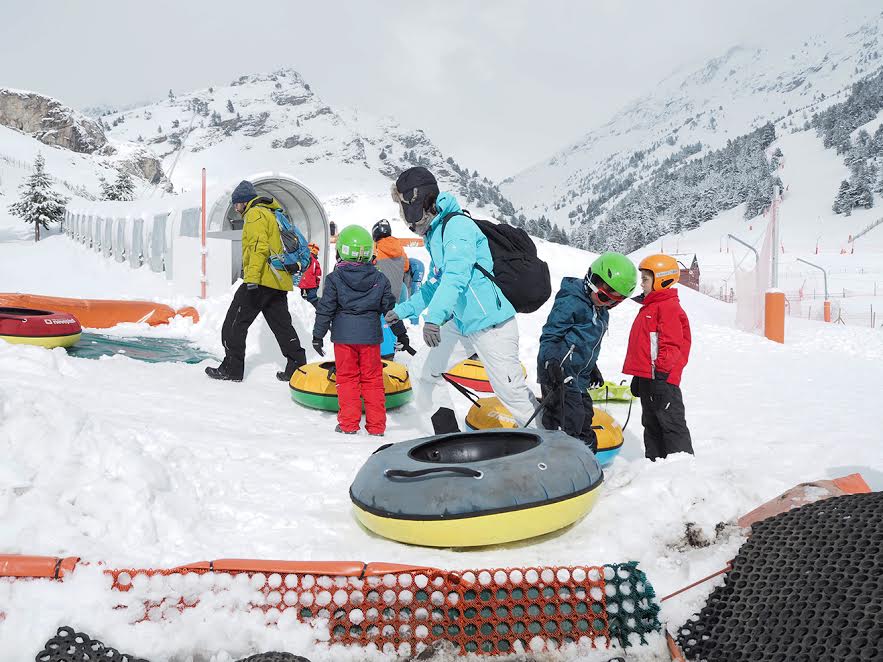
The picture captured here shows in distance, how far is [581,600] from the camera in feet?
7.55

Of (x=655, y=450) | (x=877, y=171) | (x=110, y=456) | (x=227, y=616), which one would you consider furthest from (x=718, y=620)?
(x=877, y=171)

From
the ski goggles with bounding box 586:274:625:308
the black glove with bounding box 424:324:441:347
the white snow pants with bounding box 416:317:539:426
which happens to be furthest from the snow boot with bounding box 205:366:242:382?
the ski goggles with bounding box 586:274:625:308

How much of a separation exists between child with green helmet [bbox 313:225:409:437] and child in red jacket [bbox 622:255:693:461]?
1.98 m

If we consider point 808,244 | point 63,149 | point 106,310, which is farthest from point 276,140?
point 106,310

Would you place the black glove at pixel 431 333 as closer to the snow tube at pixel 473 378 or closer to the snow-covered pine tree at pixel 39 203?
the snow tube at pixel 473 378

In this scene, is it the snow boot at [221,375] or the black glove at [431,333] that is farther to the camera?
the snow boot at [221,375]

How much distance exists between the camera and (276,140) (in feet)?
509

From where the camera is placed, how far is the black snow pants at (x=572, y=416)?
4.02 metres

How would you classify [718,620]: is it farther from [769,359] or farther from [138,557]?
[769,359]

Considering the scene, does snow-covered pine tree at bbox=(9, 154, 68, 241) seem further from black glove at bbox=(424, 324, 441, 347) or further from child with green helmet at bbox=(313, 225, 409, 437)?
black glove at bbox=(424, 324, 441, 347)

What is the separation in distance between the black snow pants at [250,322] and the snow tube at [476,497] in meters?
3.86

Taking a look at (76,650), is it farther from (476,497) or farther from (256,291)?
(256,291)

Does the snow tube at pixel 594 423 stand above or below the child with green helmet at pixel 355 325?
below

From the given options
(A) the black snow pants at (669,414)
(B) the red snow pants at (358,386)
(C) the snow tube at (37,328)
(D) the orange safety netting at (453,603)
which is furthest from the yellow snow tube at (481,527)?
(C) the snow tube at (37,328)
